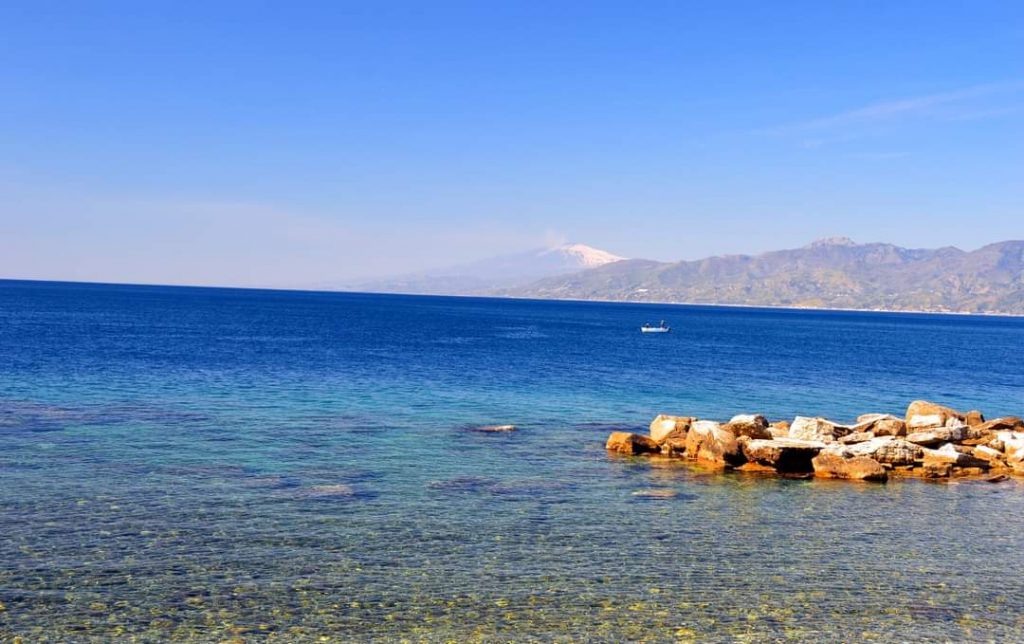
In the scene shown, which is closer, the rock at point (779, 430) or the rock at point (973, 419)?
the rock at point (779, 430)

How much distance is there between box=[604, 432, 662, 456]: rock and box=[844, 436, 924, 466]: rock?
9.43 metres

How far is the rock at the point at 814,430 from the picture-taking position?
4216 centimetres

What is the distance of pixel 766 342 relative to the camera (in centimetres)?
15362

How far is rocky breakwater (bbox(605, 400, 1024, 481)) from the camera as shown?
38500 millimetres

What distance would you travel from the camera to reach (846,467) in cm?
3756

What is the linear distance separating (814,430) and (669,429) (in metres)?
7.52

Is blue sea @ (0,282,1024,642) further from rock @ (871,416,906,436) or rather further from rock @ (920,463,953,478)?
rock @ (871,416,906,436)

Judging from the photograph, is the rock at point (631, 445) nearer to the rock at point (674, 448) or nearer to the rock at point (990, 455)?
the rock at point (674, 448)

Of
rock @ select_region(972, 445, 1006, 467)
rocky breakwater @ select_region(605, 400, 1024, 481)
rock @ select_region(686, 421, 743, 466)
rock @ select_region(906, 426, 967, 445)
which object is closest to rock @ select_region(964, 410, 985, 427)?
rocky breakwater @ select_region(605, 400, 1024, 481)

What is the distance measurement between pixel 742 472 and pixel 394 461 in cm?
1647

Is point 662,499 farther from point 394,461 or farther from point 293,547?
point 293,547

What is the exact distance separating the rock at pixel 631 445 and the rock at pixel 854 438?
31.6 feet

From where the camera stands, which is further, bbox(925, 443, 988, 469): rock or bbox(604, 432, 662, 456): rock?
bbox(604, 432, 662, 456): rock

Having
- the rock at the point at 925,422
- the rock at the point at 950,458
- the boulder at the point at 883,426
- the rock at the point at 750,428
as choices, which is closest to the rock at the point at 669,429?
the rock at the point at 750,428
